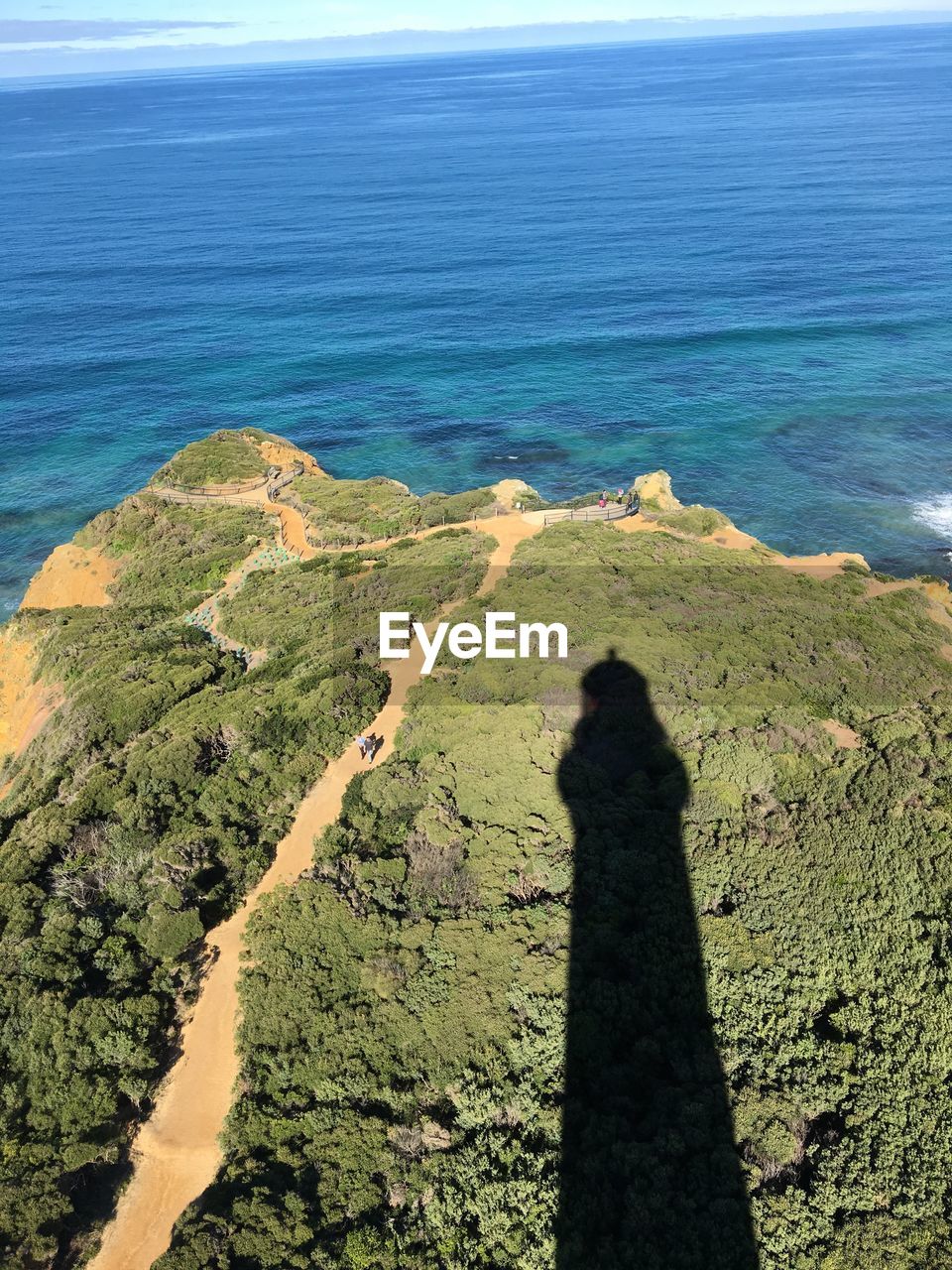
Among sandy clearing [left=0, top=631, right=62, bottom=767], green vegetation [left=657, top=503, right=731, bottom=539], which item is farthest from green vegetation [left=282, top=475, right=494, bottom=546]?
sandy clearing [left=0, top=631, right=62, bottom=767]

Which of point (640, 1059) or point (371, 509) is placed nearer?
point (640, 1059)

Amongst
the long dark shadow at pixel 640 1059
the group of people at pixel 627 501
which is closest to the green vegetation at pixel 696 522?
the group of people at pixel 627 501

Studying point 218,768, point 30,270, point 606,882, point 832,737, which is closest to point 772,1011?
point 606,882

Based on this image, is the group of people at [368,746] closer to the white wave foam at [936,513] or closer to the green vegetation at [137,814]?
the green vegetation at [137,814]

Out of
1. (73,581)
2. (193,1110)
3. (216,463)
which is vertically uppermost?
(216,463)

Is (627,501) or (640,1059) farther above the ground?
→ (627,501)

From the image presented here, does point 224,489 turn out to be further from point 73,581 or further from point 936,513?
point 936,513

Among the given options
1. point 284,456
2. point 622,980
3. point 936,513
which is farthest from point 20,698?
point 936,513

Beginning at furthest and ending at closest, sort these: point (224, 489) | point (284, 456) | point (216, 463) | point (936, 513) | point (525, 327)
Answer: point (525, 327) → point (284, 456) → point (936, 513) → point (216, 463) → point (224, 489)
